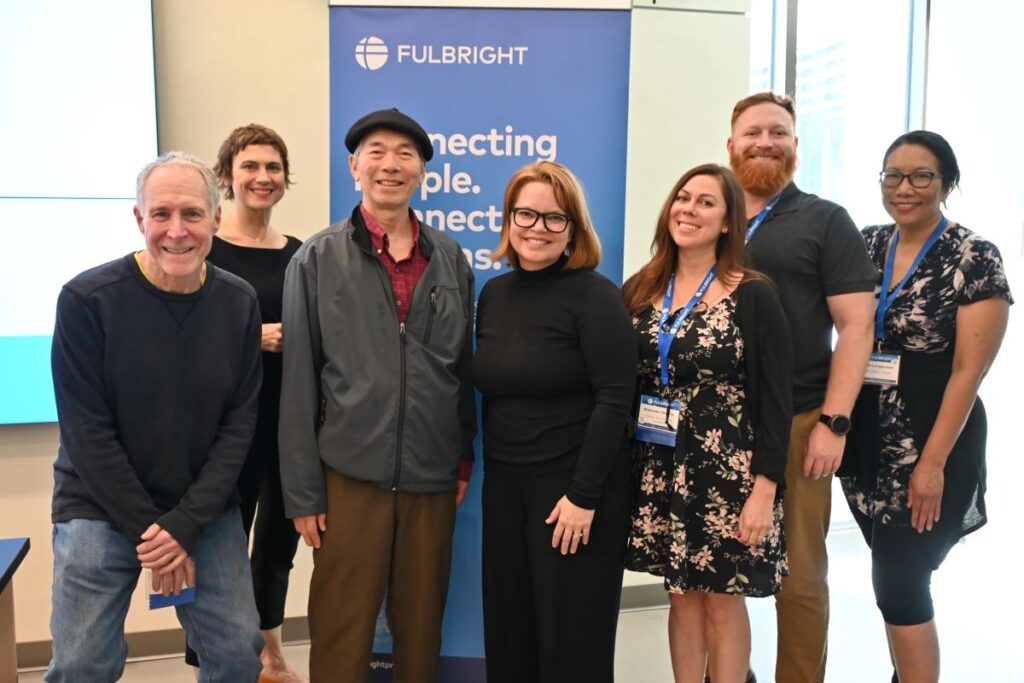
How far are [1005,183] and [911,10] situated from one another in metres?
1.15

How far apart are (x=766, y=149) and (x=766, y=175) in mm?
80

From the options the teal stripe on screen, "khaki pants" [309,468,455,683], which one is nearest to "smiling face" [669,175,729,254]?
"khaki pants" [309,468,455,683]

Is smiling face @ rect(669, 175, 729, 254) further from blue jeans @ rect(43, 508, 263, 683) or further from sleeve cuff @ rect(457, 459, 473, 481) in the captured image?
blue jeans @ rect(43, 508, 263, 683)

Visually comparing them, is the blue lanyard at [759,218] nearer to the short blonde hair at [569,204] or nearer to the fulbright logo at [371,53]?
the short blonde hair at [569,204]

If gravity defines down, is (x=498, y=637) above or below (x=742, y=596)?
below

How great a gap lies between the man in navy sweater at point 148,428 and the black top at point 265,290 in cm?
32

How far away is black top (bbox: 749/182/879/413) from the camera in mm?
2211

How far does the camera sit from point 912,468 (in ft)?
7.54

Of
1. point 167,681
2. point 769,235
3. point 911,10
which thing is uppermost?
point 911,10

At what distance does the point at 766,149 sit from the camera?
231cm

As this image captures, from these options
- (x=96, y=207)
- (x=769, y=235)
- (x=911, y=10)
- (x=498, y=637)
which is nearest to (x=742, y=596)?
(x=498, y=637)

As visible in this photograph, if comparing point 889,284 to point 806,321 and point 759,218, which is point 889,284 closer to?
point 806,321

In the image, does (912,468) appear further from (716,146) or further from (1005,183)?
(1005,183)

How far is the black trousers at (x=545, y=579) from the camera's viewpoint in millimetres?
2000
